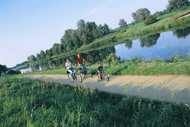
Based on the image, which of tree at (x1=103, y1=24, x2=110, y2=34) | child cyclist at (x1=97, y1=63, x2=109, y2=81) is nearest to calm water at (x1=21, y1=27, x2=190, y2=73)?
child cyclist at (x1=97, y1=63, x2=109, y2=81)

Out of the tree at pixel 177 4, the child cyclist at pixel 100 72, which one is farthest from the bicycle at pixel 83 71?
the tree at pixel 177 4

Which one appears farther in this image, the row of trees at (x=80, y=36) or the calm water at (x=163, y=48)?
the row of trees at (x=80, y=36)

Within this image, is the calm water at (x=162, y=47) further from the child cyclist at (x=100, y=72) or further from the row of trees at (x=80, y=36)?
the row of trees at (x=80, y=36)

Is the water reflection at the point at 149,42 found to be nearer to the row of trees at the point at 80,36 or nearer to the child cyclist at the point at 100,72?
the child cyclist at the point at 100,72

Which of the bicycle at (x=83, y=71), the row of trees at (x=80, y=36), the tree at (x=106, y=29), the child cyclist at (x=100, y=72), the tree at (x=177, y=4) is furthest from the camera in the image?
the tree at (x=106, y=29)

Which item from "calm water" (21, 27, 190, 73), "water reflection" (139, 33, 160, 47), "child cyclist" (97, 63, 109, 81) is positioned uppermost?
→ "water reflection" (139, 33, 160, 47)

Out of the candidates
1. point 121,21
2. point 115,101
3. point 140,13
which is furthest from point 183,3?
point 115,101

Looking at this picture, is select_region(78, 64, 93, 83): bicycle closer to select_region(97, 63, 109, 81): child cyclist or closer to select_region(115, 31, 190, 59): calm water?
select_region(97, 63, 109, 81): child cyclist

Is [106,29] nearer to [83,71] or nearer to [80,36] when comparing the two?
[80,36]

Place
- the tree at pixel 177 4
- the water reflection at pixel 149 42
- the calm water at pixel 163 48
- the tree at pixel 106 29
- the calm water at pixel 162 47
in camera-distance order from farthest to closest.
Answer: the tree at pixel 106 29 < the tree at pixel 177 4 < the water reflection at pixel 149 42 < the calm water at pixel 162 47 < the calm water at pixel 163 48

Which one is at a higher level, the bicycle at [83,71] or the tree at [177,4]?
the tree at [177,4]

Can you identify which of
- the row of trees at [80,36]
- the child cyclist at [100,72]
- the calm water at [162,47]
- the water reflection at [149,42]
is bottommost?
the child cyclist at [100,72]

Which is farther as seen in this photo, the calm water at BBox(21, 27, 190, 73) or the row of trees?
the row of trees

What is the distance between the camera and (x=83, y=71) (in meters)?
10.9
